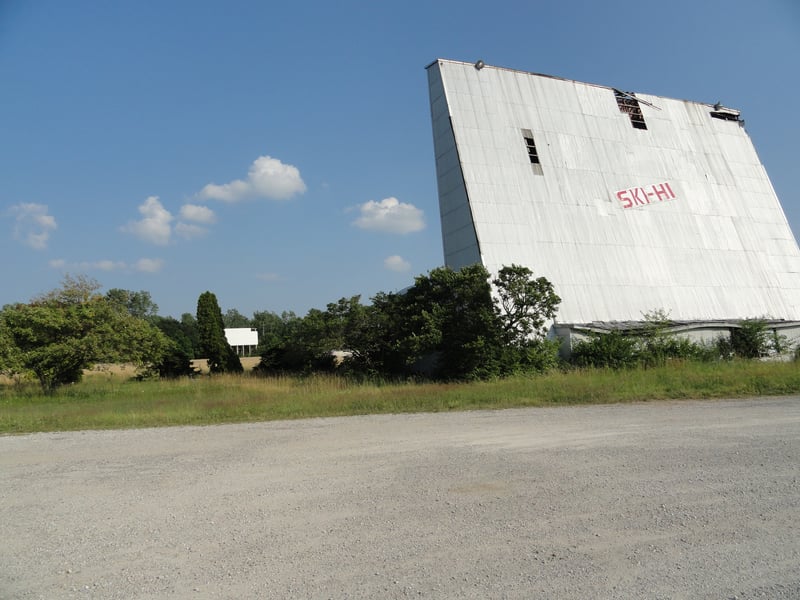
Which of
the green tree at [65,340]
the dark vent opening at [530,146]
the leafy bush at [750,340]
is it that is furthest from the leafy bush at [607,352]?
the green tree at [65,340]

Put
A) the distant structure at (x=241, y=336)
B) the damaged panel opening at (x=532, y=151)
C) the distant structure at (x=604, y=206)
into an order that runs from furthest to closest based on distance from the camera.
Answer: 1. the distant structure at (x=241, y=336)
2. the damaged panel opening at (x=532, y=151)
3. the distant structure at (x=604, y=206)

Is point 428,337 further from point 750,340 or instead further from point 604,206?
point 750,340

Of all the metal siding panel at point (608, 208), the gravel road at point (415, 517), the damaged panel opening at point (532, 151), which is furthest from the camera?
the damaged panel opening at point (532, 151)

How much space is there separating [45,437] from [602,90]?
32063mm

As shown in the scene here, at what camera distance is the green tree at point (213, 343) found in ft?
97.9

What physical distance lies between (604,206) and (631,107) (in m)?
8.90

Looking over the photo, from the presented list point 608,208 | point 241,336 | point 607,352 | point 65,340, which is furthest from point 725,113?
point 241,336

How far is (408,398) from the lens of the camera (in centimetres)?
1322

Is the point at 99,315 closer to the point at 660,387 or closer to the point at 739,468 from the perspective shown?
the point at 660,387

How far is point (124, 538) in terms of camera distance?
437cm

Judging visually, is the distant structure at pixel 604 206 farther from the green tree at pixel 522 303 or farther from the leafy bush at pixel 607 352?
the green tree at pixel 522 303

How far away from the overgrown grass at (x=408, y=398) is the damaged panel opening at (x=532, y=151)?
12.4 metres

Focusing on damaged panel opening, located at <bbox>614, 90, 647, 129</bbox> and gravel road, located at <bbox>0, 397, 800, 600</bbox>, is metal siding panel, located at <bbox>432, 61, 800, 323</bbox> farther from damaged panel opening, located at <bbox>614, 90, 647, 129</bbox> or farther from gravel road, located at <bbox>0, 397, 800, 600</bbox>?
gravel road, located at <bbox>0, 397, 800, 600</bbox>

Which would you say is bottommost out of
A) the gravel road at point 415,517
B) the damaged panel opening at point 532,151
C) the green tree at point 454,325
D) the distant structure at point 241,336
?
the gravel road at point 415,517
